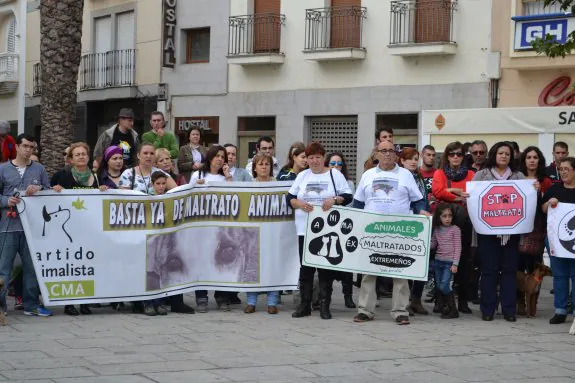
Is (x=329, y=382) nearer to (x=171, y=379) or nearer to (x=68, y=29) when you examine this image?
(x=171, y=379)

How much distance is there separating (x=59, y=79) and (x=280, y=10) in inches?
375

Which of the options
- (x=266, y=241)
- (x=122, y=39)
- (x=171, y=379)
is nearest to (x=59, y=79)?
(x=266, y=241)

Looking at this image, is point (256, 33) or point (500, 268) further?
point (256, 33)

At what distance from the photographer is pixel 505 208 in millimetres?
11586

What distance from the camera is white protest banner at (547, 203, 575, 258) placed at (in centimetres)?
1116

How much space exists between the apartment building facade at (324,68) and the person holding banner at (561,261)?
11.2 meters

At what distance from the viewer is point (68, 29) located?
707 inches

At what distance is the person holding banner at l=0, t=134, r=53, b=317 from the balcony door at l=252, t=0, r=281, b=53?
51.1 feet

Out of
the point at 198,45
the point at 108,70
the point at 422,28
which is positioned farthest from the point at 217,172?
the point at 108,70

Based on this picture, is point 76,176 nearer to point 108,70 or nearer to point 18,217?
point 18,217

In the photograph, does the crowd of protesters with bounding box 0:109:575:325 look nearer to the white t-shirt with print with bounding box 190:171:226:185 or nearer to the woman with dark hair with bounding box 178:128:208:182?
the white t-shirt with print with bounding box 190:171:226:185

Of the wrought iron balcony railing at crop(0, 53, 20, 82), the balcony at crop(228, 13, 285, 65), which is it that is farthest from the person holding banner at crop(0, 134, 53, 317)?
the wrought iron balcony railing at crop(0, 53, 20, 82)

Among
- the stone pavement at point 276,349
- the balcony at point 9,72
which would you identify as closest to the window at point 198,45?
the balcony at point 9,72

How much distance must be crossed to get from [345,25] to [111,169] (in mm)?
13844
